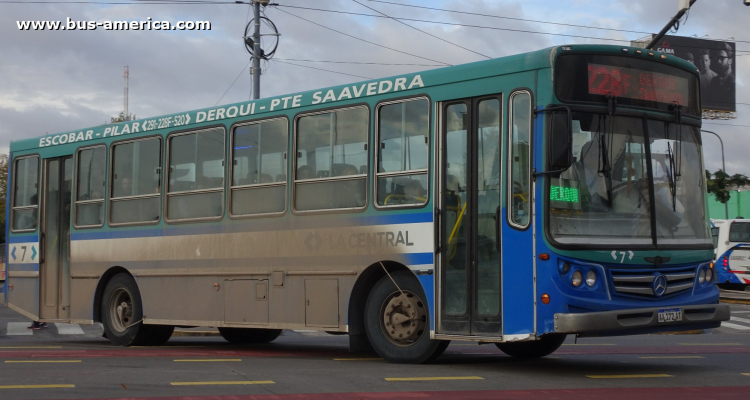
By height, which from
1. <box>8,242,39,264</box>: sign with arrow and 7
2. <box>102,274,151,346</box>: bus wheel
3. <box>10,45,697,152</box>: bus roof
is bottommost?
<box>102,274,151,346</box>: bus wheel

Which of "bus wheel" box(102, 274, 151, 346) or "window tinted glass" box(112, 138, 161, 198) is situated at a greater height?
"window tinted glass" box(112, 138, 161, 198)

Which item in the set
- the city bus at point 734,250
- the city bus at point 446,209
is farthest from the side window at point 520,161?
the city bus at point 734,250

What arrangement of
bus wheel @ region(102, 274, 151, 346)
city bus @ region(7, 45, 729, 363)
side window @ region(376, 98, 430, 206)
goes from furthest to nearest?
bus wheel @ region(102, 274, 151, 346), side window @ region(376, 98, 430, 206), city bus @ region(7, 45, 729, 363)

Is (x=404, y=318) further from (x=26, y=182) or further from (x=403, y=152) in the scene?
(x=26, y=182)

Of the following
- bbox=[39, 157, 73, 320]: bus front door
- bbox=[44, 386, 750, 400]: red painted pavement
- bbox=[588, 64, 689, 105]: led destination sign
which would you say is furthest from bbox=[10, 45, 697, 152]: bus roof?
bbox=[44, 386, 750, 400]: red painted pavement

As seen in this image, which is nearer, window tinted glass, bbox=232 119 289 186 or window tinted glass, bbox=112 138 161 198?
window tinted glass, bbox=232 119 289 186

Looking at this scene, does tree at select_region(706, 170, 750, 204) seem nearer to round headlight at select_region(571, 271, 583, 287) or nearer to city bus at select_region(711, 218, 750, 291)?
city bus at select_region(711, 218, 750, 291)

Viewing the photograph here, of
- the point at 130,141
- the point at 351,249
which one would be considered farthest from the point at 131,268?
the point at 351,249

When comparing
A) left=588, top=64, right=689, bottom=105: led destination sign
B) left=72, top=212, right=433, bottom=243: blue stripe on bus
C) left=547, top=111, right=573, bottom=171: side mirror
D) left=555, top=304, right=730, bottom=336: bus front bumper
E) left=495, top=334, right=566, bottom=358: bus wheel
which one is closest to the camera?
left=555, top=304, right=730, bottom=336: bus front bumper

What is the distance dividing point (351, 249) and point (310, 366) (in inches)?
56.8

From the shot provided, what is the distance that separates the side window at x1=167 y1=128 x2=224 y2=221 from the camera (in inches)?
554

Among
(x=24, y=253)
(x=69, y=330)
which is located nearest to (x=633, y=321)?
(x=24, y=253)

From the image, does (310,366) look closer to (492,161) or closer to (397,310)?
(397,310)

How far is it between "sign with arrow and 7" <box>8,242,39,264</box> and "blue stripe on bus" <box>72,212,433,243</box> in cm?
93
